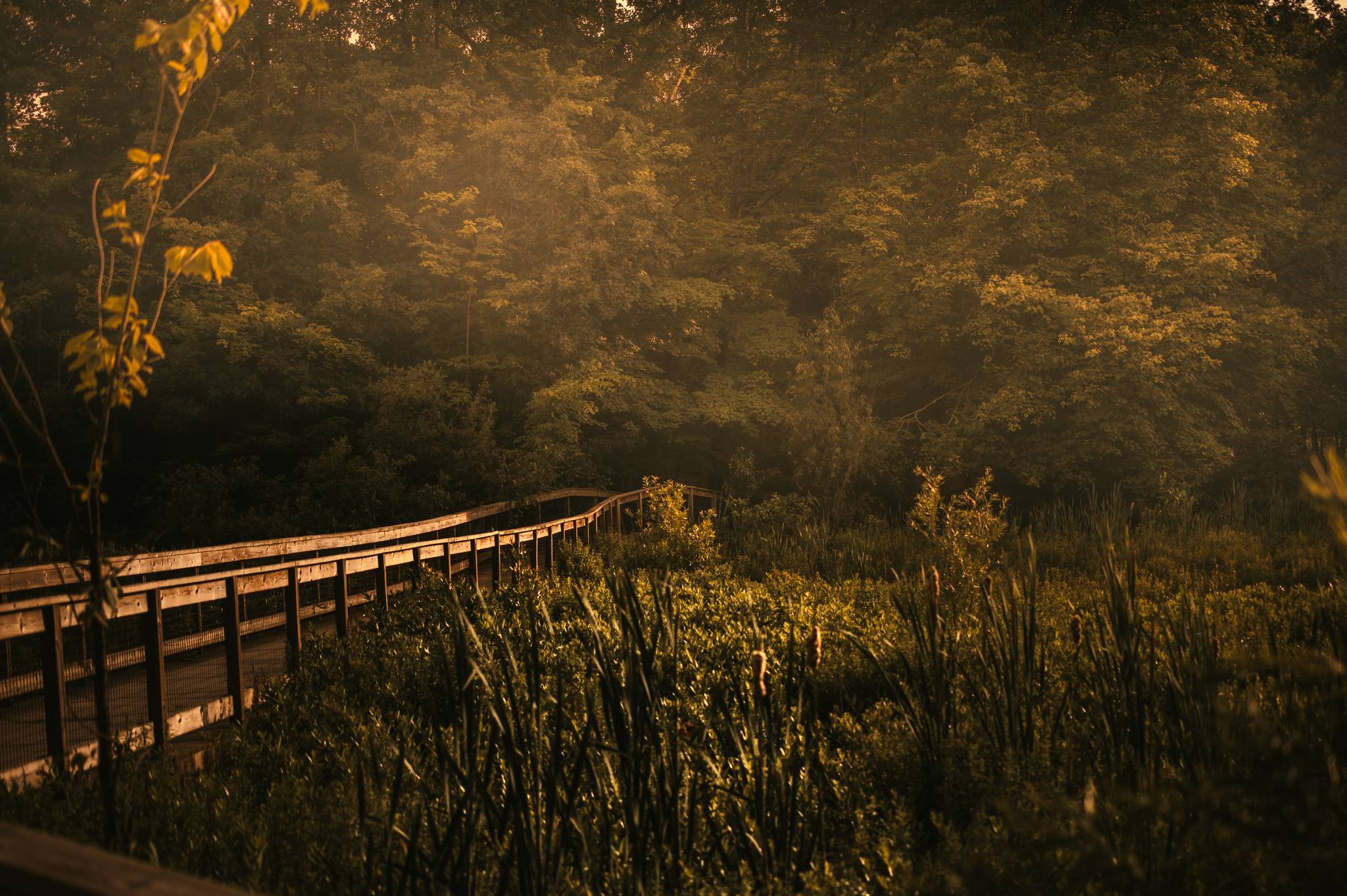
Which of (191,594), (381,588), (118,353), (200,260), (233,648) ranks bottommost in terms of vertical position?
(381,588)

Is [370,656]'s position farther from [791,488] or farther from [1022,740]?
A: [791,488]

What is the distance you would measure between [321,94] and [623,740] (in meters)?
26.0

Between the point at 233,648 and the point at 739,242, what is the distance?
22.6 m

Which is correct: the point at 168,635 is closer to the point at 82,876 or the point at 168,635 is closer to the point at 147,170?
the point at 147,170

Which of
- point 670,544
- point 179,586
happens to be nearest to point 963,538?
point 670,544

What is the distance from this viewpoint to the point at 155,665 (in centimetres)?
467

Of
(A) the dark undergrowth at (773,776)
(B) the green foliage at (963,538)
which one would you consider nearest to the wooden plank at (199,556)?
(A) the dark undergrowth at (773,776)

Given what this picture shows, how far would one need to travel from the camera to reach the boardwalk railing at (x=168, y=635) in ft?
13.0

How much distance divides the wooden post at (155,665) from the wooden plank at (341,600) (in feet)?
6.42

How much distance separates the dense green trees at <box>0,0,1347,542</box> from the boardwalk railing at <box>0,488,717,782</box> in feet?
34.1

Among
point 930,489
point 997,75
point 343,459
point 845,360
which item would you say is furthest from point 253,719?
point 997,75

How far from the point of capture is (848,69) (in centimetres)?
2812

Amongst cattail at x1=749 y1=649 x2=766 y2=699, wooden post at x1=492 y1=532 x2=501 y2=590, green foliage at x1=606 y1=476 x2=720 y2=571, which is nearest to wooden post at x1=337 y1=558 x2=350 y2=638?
wooden post at x1=492 y1=532 x2=501 y2=590

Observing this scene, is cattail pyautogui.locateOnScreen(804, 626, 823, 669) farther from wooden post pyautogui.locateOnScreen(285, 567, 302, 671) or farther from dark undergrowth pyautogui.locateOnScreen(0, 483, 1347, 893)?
wooden post pyautogui.locateOnScreen(285, 567, 302, 671)
